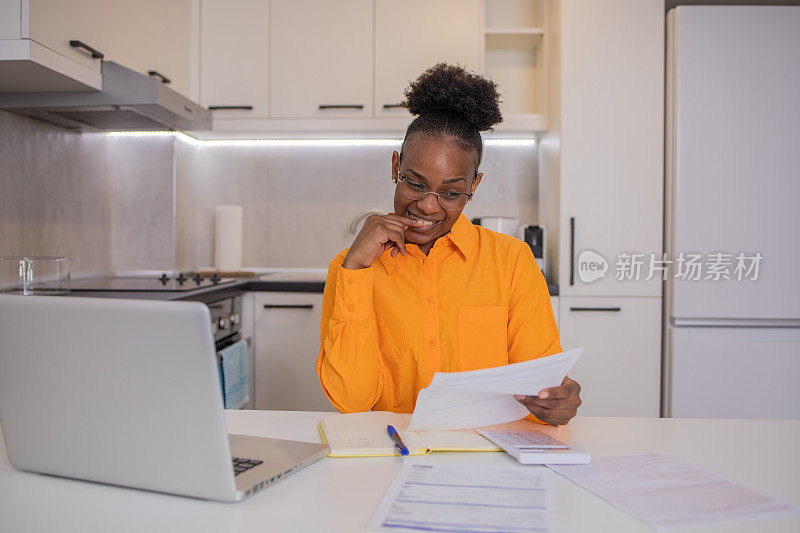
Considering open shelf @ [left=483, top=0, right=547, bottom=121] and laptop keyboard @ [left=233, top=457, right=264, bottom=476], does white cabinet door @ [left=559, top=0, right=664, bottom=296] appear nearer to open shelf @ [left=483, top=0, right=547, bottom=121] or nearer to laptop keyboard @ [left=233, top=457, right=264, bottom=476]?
open shelf @ [left=483, top=0, right=547, bottom=121]

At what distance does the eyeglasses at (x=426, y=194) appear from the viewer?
4.31ft

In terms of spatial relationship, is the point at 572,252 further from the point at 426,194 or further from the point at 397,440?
the point at 397,440

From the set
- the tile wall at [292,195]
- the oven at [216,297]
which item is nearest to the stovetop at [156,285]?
the oven at [216,297]

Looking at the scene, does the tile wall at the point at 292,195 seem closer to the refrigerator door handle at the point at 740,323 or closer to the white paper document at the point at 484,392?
the refrigerator door handle at the point at 740,323

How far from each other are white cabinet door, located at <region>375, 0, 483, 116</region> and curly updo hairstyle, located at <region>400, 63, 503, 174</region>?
149 cm

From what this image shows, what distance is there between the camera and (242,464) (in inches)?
31.2

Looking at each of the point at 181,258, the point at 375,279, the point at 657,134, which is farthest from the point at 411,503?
the point at 181,258

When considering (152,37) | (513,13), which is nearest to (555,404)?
(152,37)

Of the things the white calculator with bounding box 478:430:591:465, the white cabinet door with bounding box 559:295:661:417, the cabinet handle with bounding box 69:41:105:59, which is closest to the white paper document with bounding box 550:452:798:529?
the white calculator with bounding box 478:430:591:465

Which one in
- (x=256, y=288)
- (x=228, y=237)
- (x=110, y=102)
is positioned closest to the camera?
(x=110, y=102)

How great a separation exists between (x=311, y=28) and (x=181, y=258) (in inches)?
50.2

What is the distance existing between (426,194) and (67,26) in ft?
4.90

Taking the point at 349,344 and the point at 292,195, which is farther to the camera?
the point at 292,195

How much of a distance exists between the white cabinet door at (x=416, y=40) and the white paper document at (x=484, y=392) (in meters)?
2.07
